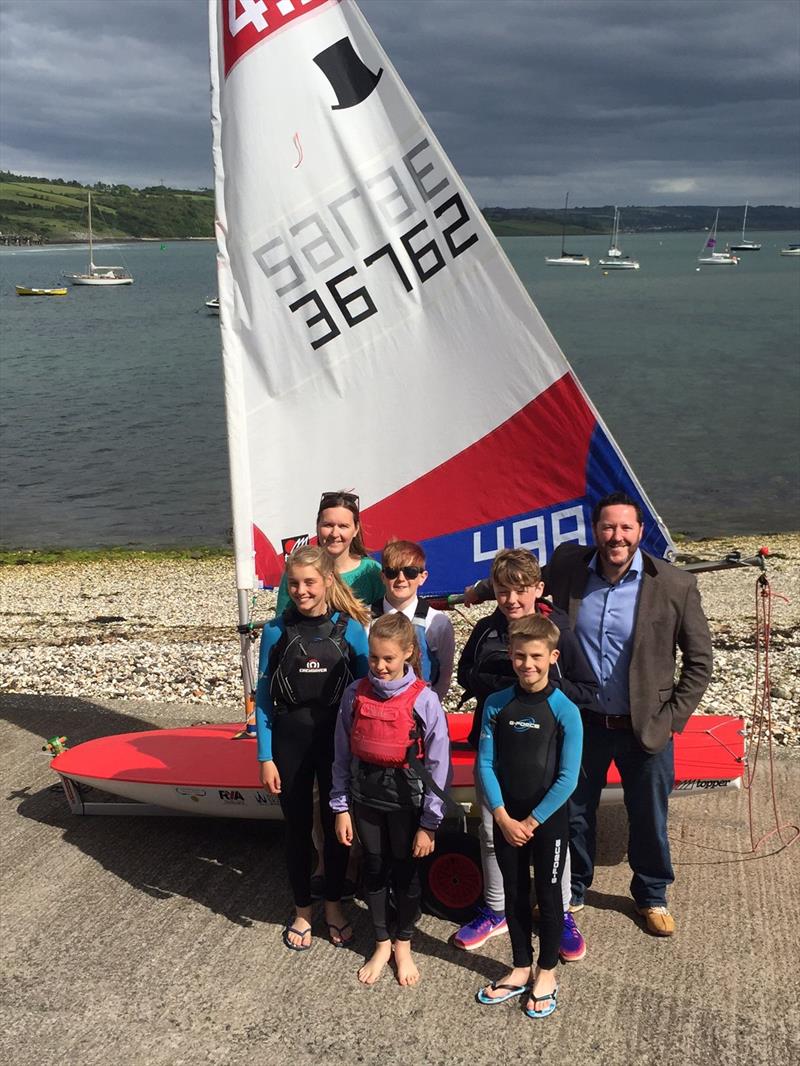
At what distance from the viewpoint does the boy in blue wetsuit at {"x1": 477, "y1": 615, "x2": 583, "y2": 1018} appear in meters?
4.00

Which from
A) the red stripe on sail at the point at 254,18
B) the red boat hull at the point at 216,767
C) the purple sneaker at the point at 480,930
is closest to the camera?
the purple sneaker at the point at 480,930

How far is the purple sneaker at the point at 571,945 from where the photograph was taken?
4.46 m

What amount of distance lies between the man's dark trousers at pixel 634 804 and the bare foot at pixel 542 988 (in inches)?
25.1

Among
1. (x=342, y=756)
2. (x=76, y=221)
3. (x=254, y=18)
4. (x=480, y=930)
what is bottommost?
(x=480, y=930)

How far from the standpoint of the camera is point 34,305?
80250mm

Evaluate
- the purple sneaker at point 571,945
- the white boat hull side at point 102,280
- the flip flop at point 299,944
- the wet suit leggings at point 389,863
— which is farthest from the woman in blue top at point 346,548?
the white boat hull side at point 102,280

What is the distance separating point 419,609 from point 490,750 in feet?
2.60

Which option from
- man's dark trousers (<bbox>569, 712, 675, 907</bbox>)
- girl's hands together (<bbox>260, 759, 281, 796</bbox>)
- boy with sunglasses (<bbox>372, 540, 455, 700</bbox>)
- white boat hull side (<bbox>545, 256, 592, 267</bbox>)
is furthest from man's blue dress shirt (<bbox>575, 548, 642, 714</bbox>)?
white boat hull side (<bbox>545, 256, 592, 267</bbox>)

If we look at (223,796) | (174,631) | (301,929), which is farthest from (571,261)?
(301,929)

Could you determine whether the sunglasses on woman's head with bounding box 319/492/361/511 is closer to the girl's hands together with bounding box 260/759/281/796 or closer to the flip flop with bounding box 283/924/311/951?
the girl's hands together with bounding box 260/759/281/796

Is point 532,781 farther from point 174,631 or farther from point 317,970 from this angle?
point 174,631

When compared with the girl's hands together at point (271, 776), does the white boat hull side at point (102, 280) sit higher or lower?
higher

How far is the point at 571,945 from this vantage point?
4473mm

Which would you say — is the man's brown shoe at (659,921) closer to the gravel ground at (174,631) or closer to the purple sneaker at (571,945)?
the purple sneaker at (571,945)
